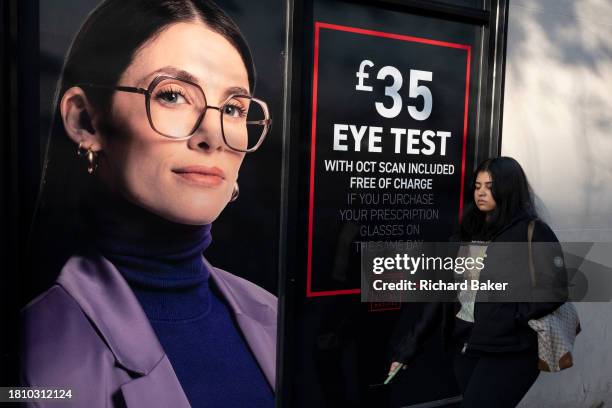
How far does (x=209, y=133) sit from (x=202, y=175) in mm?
211

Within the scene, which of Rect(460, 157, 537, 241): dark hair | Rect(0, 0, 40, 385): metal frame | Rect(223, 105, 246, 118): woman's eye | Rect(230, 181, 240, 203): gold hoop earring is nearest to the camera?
Rect(0, 0, 40, 385): metal frame

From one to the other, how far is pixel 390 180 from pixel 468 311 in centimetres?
96

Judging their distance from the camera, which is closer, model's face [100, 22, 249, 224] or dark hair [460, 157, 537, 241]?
model's face [100, 22, 249, 224]

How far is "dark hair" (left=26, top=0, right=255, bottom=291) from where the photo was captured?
8.62 ft

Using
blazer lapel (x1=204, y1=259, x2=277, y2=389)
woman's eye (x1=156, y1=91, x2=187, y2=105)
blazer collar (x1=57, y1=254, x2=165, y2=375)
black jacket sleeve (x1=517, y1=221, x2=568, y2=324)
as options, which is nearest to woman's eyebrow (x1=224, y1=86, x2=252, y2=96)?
woman's eye (x1=156, y1=91, x2=187, y2=105)

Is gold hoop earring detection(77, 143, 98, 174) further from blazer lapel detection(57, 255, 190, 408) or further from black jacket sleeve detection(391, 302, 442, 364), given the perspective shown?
black jacket sleeve detection(391, 302, 442, 364)

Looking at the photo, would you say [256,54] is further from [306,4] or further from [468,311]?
[468,311]

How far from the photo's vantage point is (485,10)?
3.80 m

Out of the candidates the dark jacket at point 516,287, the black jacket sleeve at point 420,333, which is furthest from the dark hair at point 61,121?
the dark jacket at point 516,287

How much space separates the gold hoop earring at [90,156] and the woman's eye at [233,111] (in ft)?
2.18

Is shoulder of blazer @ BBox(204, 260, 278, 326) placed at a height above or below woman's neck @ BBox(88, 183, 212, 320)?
below

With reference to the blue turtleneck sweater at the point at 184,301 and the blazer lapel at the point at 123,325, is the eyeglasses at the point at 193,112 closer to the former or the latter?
the blue turtleneck sweater at the point at 184,301

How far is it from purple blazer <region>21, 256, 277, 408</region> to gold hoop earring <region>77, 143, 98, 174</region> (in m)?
0.42

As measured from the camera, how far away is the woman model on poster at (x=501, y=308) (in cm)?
279
